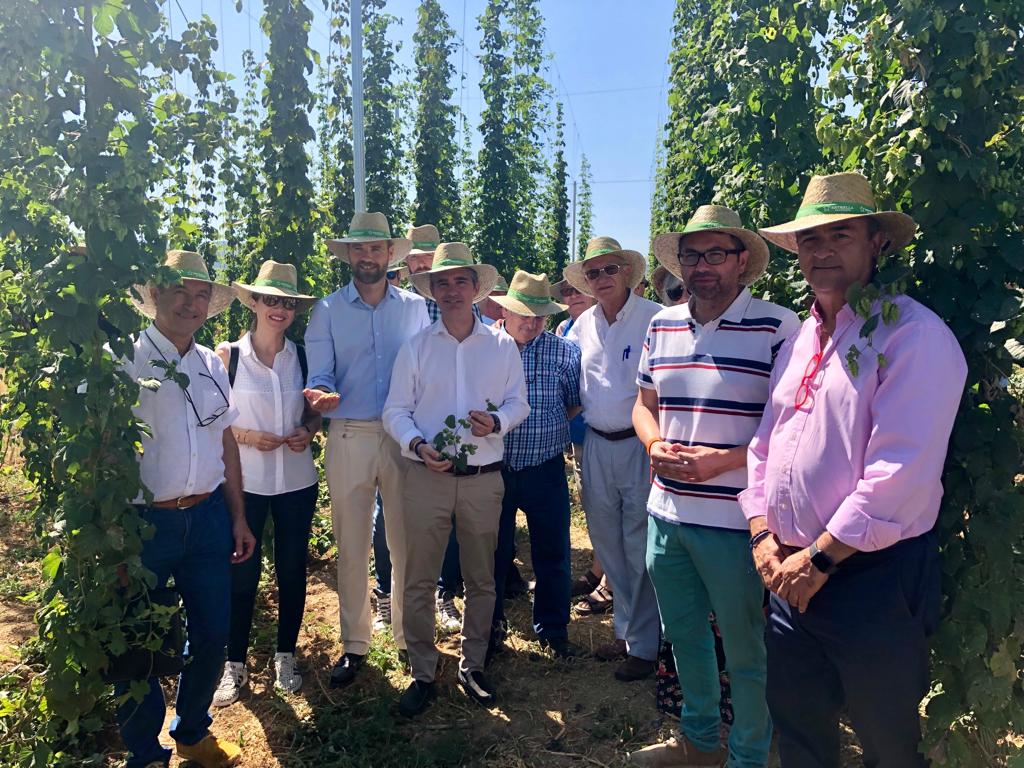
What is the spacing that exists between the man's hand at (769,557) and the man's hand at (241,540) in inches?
102

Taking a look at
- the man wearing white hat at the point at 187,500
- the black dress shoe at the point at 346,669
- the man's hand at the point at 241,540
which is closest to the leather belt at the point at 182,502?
the man wearing white hat at the point at 187,500

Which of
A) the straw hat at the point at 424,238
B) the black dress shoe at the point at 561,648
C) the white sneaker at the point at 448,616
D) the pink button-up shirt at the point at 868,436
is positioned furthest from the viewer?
the straw hat at the point at 424,238

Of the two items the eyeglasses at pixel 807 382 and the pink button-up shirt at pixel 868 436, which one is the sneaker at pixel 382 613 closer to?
the pink button-up shirt at pixel 868 436

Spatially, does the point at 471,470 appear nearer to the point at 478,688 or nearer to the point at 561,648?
the point at 478,688

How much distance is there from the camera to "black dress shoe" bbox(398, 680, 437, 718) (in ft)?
12.4

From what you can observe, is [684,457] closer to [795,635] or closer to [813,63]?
[795,635]

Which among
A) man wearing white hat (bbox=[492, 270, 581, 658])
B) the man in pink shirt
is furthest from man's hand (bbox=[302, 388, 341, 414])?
the man in pink shirt

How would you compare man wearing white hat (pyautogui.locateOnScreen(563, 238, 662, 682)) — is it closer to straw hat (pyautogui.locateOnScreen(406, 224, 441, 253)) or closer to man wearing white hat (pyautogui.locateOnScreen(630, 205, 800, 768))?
man wearing white hat (pyautogui.locateOnScreen(630, 205, 800, 768))

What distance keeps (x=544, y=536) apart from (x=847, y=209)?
290cm

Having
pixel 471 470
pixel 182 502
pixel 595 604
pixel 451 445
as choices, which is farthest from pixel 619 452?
pixel 182 502

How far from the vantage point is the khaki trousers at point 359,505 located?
411cm

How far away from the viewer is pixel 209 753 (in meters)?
3.31

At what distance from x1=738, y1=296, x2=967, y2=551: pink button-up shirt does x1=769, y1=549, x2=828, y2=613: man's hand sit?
86 mm

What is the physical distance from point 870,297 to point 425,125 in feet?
24.5
